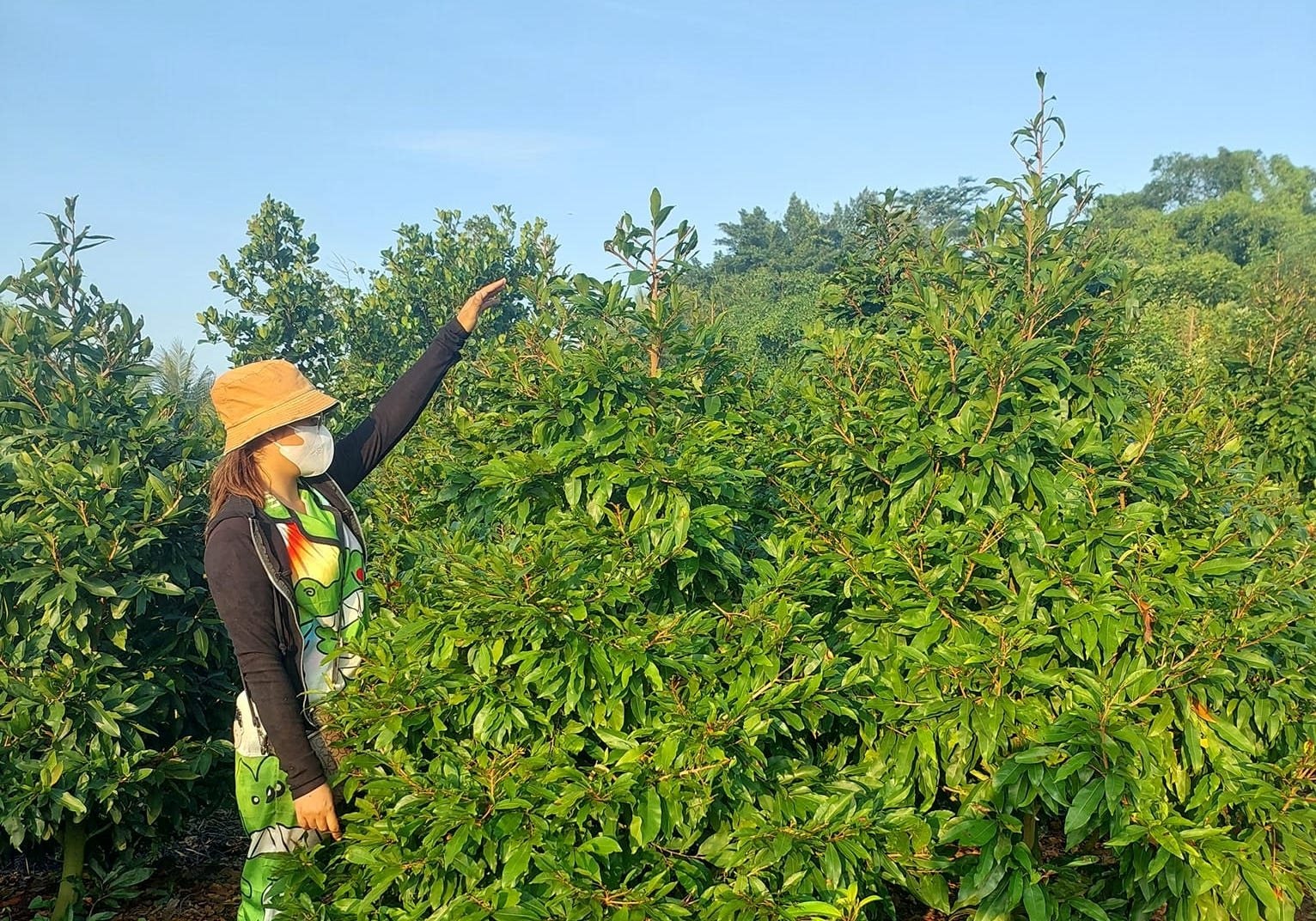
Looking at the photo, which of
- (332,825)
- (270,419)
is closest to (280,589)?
(270,419)

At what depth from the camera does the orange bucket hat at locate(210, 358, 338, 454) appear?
261 cm

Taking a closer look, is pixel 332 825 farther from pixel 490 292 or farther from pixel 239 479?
pixel 490 292

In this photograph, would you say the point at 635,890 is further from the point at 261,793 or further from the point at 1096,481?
the point at 1096,481

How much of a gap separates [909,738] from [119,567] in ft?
9.56

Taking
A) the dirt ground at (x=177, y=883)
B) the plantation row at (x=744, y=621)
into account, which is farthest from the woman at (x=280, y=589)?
the dirt ground at (x=177, y=883)

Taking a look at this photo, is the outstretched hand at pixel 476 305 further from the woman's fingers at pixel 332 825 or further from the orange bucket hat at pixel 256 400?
the woman's fingers at pixel 332 825

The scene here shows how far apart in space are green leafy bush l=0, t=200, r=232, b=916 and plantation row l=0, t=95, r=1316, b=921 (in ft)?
0.05

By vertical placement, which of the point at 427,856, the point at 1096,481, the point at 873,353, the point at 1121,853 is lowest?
the point at 1121,853

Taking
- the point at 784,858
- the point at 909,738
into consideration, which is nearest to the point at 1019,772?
the point at 909,738

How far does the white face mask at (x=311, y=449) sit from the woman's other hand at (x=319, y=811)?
0.86 metres

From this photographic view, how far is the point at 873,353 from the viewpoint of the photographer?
127 inches

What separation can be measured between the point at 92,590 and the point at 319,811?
1.64m

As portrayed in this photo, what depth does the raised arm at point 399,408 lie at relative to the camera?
3.10 metres

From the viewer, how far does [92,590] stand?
3.46 meters
